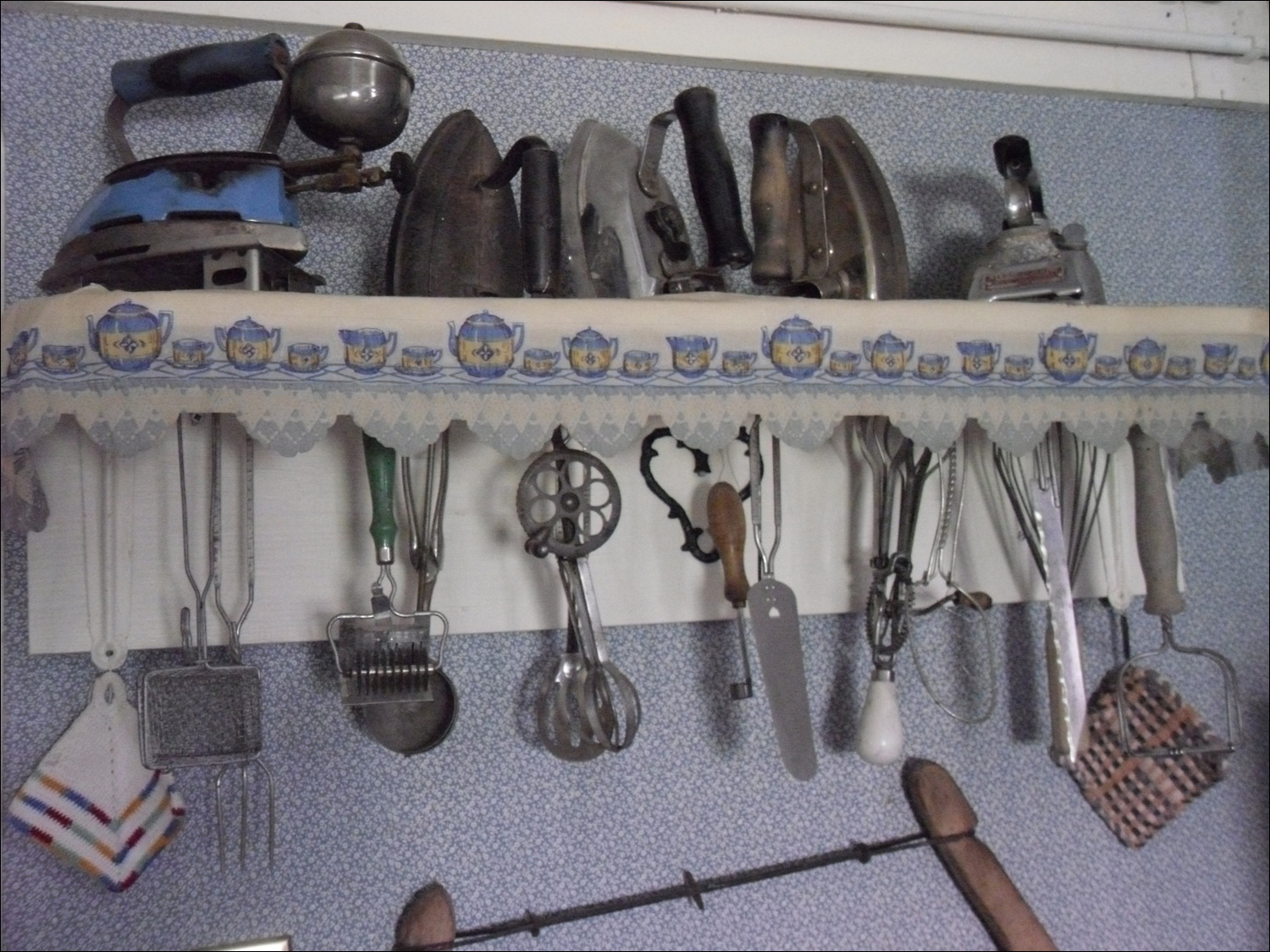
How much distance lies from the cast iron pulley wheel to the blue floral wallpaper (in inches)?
4.9

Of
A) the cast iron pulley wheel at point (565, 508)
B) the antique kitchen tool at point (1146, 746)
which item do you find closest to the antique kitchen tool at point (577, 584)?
the cast iron pulley wheel at point (565, 508)

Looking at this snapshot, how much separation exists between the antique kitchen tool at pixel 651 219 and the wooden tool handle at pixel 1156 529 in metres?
0.29

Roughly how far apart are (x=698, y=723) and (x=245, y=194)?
0.43m

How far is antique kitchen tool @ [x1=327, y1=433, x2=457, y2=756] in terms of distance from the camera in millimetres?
585

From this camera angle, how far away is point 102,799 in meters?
0.61

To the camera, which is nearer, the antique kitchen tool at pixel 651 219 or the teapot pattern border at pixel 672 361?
the teapot pattern border at pixel 672 361

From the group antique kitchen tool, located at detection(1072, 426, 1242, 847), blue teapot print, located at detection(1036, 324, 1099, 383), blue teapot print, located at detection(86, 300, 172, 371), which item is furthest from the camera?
antique kitchen tool, located at detection(1072, 426, 1242, 847)

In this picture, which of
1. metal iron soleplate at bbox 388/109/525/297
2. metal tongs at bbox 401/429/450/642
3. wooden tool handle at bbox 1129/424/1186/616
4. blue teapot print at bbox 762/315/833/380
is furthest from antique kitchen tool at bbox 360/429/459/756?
wooden tool handle at bbox 1129/424/1186/616

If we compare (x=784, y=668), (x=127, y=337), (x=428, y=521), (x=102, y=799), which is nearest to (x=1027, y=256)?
(x=784, y=668)

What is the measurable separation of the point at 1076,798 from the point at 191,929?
23.8 inches

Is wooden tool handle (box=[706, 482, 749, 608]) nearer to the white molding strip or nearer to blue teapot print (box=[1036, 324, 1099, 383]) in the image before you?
blue teapot print (box=[1036, 324, 1099, 383])

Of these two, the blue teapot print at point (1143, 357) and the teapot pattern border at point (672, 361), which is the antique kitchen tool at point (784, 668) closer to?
the teapot pattern border at point (672, 361)

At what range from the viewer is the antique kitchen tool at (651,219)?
61 cm

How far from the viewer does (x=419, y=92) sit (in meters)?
0.71
